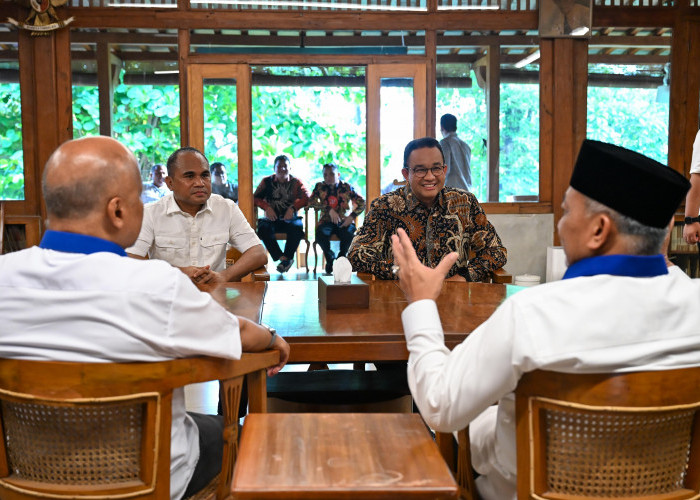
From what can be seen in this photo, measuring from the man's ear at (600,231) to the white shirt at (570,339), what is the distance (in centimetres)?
7

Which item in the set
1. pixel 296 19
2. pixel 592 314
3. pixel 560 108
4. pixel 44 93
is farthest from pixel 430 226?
pixel 44 93

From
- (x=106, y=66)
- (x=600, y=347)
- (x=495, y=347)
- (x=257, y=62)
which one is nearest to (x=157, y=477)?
(x=495, y=347)

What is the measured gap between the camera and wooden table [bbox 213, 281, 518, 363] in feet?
6.09

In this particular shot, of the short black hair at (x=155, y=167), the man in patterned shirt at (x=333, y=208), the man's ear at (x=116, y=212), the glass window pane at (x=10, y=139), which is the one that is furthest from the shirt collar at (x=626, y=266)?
the short black hair at (x=155, y=167)

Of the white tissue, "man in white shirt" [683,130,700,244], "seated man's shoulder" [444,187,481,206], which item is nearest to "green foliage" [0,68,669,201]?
"man in white shirt" [683,130,700,244]

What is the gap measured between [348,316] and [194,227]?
5.20 ft

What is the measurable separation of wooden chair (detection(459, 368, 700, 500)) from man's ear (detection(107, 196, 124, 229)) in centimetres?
88

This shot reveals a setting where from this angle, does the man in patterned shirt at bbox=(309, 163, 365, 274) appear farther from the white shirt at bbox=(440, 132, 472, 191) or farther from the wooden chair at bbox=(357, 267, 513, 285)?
the wooden chair at bbox=(357, 267, 513, 285)

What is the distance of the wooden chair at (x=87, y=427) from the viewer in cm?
121

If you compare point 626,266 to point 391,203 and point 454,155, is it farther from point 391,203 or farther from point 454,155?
point 454,155

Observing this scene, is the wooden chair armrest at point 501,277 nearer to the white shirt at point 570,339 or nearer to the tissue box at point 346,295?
the tissue box at point 346,295

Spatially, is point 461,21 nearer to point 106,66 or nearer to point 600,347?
point 106,66

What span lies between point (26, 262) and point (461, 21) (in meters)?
5.84

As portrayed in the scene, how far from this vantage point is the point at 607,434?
1.17 m
